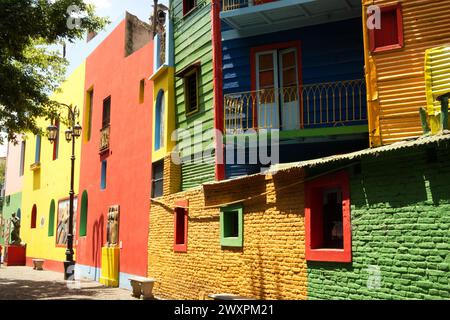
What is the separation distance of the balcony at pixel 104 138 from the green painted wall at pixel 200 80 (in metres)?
5.72

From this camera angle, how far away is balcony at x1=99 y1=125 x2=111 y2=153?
62.9 feet

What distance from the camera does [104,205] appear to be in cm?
1875

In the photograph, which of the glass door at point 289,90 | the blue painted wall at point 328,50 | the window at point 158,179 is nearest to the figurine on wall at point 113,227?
the window at point 158,179

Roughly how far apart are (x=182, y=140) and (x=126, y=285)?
18.0 feet

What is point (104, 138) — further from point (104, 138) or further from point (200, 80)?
point (200, 80)

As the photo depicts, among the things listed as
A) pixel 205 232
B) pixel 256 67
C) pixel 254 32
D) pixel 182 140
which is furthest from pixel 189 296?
pixel 254 32

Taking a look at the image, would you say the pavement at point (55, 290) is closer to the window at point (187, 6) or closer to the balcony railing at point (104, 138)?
the balcony railing at point (104, 138)

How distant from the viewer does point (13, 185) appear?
3469cm

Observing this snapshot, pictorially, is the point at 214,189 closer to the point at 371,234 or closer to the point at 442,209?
the point at 371,234

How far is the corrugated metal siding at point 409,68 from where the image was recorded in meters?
9.37

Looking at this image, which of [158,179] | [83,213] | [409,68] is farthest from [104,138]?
[409,68]

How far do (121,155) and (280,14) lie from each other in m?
8.62

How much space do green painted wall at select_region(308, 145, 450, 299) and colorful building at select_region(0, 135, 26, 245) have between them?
1119 inches

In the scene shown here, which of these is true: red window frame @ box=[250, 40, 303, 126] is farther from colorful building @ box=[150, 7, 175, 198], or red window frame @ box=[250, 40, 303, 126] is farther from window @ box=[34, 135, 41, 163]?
window @ box=[34, 135, 41, 163]
